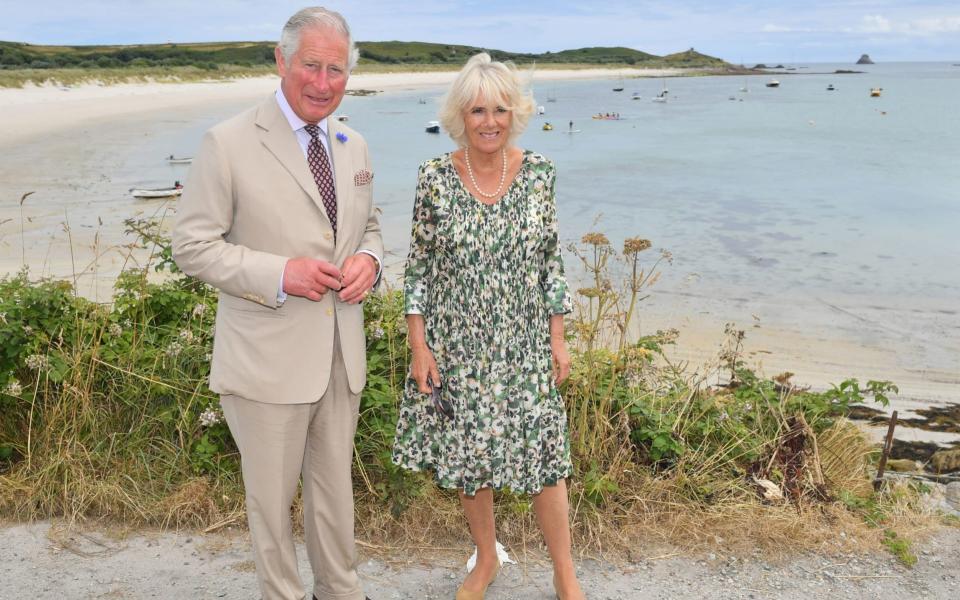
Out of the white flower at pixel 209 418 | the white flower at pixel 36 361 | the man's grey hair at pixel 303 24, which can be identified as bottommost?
the white flower at pixel 209 418

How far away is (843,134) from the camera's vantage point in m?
38.5

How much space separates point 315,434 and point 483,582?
3.11 feet

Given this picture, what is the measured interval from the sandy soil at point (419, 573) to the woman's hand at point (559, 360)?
2.98ft

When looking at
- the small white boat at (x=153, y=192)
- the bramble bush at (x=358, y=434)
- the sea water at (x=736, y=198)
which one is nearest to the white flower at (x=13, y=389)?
the bramble bush at (x=358, y=434)

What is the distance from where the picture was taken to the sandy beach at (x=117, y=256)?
327 inches

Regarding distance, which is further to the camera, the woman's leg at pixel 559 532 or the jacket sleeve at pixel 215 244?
the woman's leg at pixel 559 532

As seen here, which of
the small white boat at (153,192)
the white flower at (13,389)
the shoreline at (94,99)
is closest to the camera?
the white flower at (13,389)

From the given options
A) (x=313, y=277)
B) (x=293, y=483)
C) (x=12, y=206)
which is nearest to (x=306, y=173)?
(x=313, y=277)

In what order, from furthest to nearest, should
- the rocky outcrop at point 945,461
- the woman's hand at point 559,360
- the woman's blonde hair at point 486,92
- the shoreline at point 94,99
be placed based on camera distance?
the shoreline at point 94,99, the rocky outcrop at point 945,461, the woman's hand at point 559,360, the woman's blonde hair at point 486,92

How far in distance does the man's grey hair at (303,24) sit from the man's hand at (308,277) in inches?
24.6

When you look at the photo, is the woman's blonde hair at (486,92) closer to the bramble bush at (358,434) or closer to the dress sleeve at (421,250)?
the dress sleeve at (421,250)

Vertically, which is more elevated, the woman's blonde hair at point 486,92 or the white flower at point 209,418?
the woman's blonde hair at point 486,92

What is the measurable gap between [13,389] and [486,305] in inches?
95.2

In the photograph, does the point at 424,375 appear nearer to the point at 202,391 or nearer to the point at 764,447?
the point at 202,391
